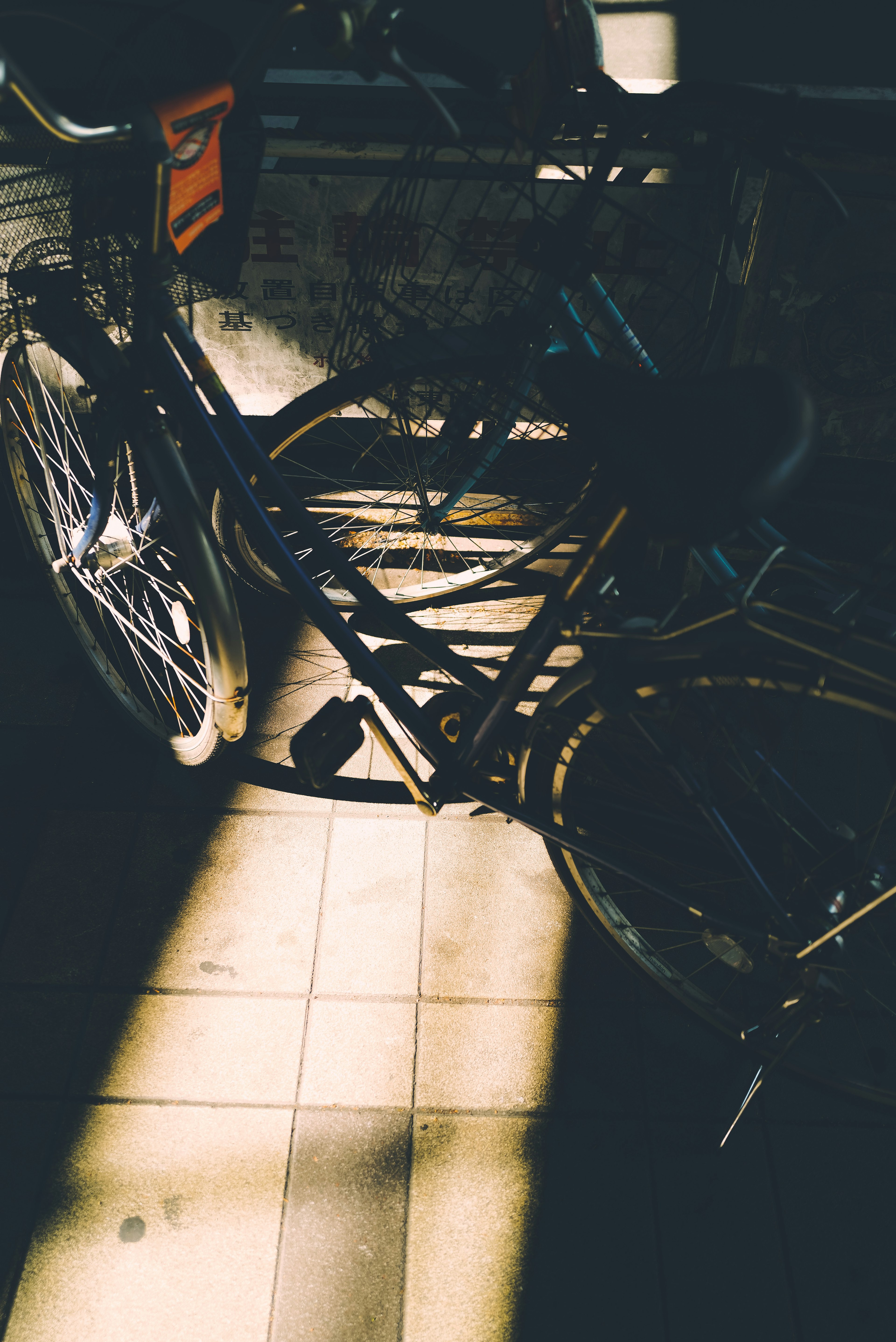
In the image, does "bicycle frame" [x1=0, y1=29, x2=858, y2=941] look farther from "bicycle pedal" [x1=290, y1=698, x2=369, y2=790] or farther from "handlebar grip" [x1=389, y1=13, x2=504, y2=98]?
"handlebar grip" [x1=389, y1=13, x2=504, y2=98]

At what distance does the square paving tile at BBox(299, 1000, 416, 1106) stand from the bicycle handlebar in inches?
66.5

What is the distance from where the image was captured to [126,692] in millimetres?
2266

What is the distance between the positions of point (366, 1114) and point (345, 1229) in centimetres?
20

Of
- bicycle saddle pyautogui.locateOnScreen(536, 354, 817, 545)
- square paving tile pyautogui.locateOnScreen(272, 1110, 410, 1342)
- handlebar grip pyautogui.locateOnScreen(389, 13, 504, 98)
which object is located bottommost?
square paving tile pyautogui.locateOnScreen(272, 1110, 410, 1342)

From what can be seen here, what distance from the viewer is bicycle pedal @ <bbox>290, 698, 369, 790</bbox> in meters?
1.81

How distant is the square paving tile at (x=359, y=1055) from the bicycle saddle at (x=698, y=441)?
4.14 feet

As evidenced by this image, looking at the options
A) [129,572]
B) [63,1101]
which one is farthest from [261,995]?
[129,572]

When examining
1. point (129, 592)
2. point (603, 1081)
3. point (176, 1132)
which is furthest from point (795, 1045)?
point (129, 592)

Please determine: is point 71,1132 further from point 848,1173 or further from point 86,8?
point 86,8

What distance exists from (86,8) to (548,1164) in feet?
7.69

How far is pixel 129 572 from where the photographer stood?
2.56m

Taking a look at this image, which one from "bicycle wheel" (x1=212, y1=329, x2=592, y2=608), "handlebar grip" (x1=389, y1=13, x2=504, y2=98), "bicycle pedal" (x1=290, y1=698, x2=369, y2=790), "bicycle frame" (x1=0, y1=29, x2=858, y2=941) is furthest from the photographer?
"bicycle wheel" (x1=212, y1=329, x2=592, y2=608)

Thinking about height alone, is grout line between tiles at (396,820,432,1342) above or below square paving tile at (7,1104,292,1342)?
above

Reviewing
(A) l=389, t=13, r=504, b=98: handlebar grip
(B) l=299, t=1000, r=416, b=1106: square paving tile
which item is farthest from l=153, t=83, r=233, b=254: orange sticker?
(B) l=299, t=1000, r=416, b=1106: square paving tile
